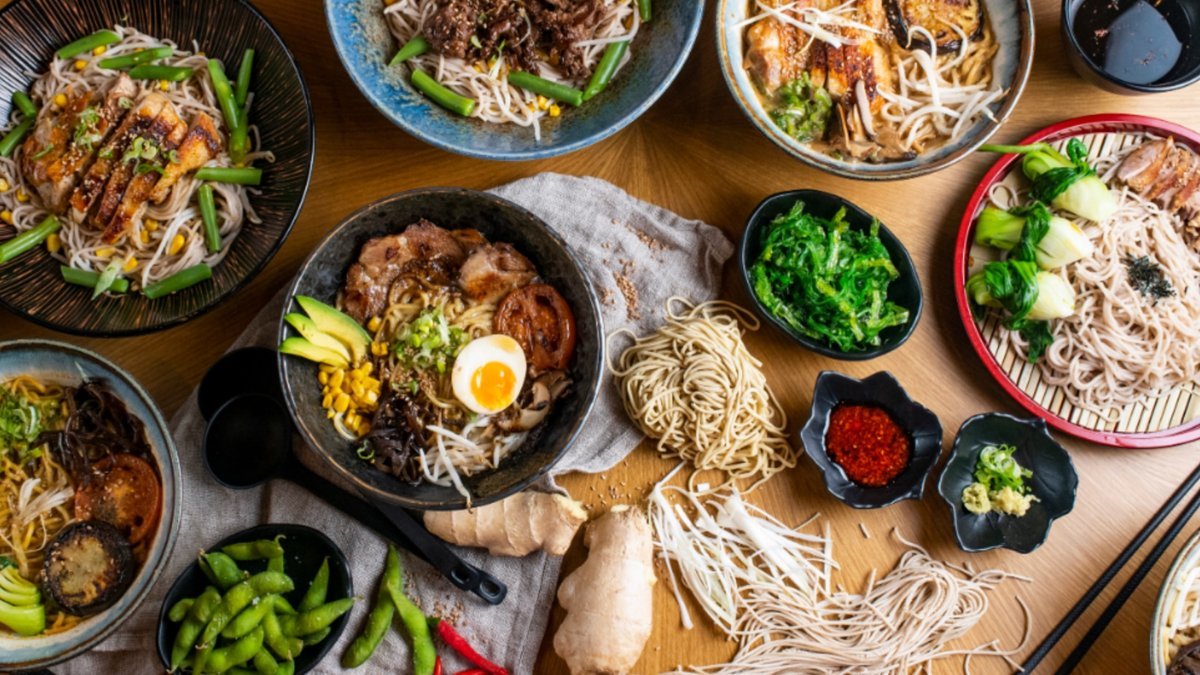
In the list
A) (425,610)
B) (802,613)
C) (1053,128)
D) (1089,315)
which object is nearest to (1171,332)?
(1089,315)

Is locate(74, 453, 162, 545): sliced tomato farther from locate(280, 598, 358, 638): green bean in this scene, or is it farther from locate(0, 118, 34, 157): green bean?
locate(0, 118, 34, 157): green bean

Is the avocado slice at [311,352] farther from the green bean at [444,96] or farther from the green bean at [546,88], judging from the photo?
the green bean at [546,88]

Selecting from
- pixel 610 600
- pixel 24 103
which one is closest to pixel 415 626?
pixel 610 600

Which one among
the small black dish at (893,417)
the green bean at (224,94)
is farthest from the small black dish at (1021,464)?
the green bean at (224,94)

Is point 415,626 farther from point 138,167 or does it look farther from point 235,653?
point 138,167

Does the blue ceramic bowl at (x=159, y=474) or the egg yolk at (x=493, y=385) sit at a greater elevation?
the egg yolk at (x=493, y=385)

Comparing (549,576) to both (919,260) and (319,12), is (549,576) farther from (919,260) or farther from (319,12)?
(319,12)

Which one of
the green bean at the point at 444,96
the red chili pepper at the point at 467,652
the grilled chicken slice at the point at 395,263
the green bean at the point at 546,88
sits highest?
the green bean at the point at 546,88
